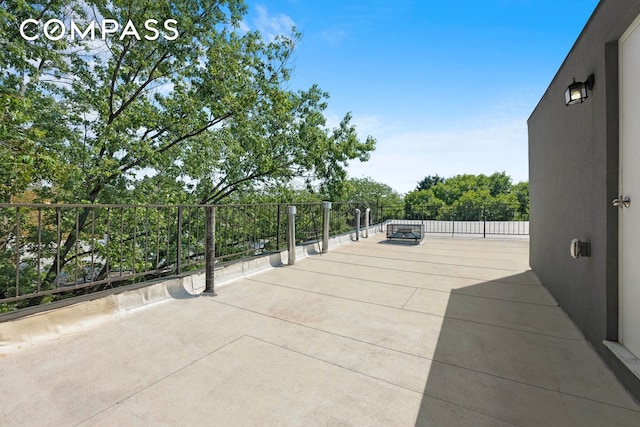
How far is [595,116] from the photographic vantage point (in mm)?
2268

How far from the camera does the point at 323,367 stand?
200cm

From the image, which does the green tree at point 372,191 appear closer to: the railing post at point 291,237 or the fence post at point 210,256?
the railing post at point 291,237

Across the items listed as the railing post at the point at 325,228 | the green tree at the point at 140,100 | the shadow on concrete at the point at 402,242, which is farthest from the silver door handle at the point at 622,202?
the green tree at the point at 140,100

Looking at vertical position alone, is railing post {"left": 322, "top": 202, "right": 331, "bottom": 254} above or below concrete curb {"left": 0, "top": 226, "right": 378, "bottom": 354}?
above

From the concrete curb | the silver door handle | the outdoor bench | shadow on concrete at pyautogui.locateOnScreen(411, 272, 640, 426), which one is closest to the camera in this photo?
shadow on concrete at pyautogui.locateOnScreen(411, 272, 640, 426)

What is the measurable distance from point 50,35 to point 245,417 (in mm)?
10517

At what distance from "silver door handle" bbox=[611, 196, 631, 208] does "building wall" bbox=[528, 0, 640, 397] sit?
0.05 meters

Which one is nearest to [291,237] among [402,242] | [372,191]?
[402,242]

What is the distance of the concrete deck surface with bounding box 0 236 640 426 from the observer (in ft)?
5.08

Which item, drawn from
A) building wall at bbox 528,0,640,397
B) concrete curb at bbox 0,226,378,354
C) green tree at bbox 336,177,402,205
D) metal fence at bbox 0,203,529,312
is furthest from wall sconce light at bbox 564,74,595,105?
green tree at bbox 336,177,402,205

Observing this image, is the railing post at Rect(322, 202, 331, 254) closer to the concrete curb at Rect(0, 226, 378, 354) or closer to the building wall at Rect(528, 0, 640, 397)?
the concrete curb at Rect(0, 226, 378, 354)

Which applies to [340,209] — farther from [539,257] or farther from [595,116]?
[595,116]

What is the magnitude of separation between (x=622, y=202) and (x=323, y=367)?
239 centimetres

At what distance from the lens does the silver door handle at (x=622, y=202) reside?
1.88 meters
